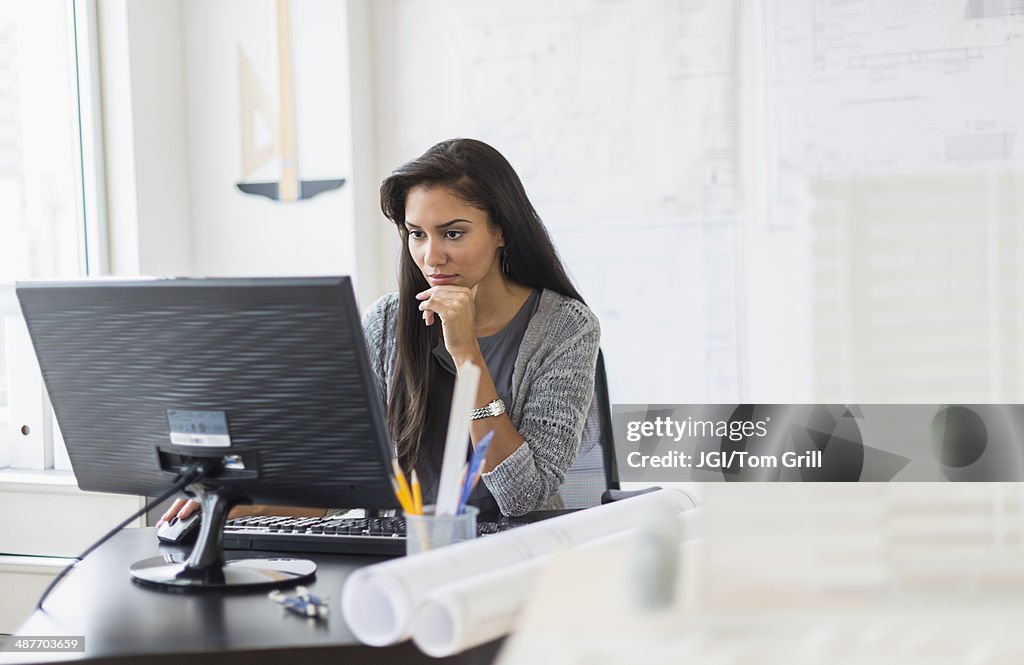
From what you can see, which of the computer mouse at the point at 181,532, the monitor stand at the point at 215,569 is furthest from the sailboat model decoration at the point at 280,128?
the monitor stand at the point at 215,569

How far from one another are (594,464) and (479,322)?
34 centimetres

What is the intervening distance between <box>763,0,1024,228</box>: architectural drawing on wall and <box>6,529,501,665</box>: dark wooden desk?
5.55 feet

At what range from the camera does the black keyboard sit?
1.14m

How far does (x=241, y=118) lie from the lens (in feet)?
8.60

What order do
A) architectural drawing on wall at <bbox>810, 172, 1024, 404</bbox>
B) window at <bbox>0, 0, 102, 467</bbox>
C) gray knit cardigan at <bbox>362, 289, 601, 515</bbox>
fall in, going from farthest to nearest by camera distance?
window at <bbox>0, 0, 102, 467</bbox>
gray knit cardigan at <bbox>362, 289, 601, 515</bbox>
architectural drawing on wall at <bbox>810, 172, 1024, 404</bbox>

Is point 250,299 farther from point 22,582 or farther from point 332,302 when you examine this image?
point 22,582

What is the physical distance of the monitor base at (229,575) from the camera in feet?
3.29

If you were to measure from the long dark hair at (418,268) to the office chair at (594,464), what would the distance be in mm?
220

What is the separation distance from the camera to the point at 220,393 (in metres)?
1.00

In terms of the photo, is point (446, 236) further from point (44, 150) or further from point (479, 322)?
point (44, 150)

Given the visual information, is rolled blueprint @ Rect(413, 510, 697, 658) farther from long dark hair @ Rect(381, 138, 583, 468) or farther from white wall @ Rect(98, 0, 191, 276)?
white wall @ Rect(98, 0, 191, 276)

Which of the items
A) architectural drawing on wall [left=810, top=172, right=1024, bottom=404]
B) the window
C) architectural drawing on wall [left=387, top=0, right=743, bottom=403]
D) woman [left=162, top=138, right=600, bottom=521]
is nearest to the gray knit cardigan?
woman [left=162, top=138, right=600, bottom=521]

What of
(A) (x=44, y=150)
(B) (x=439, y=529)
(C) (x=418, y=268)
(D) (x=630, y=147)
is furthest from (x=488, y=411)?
(A) (x=44, y=150)

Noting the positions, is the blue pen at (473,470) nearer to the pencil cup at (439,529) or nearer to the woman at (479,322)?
the pencil cup at (439,529)
